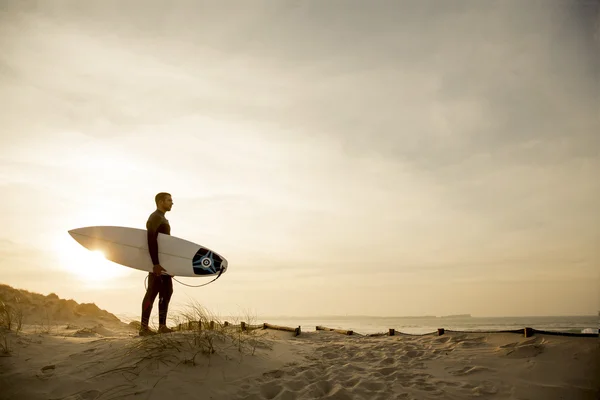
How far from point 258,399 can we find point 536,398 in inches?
116

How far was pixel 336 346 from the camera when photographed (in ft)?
20.6

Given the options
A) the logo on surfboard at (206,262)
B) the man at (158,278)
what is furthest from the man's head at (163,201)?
the logo on surfboard at (206,262)

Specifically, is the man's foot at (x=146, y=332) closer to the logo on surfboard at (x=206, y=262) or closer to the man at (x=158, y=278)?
the man at (x=158, y=278)

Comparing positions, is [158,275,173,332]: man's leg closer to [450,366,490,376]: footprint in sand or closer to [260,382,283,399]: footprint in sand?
[260,382,283,399]: footprint in sand

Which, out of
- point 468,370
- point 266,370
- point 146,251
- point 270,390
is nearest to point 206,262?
point 146,251

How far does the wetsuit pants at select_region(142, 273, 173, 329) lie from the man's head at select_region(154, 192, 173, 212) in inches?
46.9

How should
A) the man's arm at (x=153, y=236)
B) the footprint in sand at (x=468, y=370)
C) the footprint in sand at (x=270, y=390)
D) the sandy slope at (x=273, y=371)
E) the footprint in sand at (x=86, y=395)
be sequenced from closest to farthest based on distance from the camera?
the footprint in sand at (x=86, y=395)
the sandy slope at (x=273, y=371)
the footprint in sand at (x=270, y=390)
the footprint in sand at (x=468, y=370)
the man's arm at (x=153, y=236)

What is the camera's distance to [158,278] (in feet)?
17.8

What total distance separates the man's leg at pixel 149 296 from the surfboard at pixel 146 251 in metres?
1.04

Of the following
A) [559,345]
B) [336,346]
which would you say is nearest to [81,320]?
[336,346]

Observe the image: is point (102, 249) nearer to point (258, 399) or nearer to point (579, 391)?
point (258, 399)

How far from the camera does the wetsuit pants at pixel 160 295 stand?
17.3 feet

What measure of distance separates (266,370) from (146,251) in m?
4.01

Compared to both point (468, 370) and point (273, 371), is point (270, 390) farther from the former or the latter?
point (468, 370)
